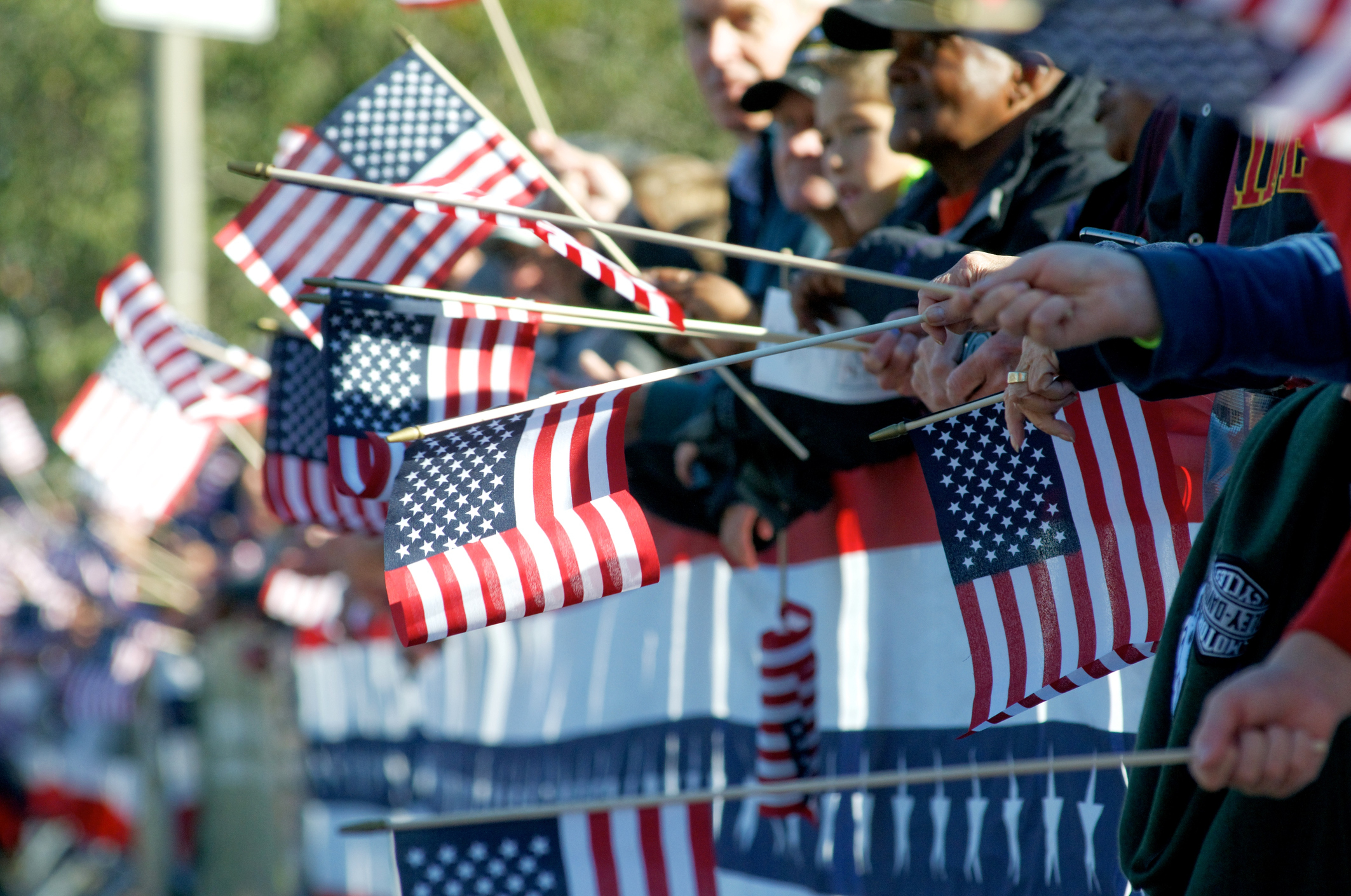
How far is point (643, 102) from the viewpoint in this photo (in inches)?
578

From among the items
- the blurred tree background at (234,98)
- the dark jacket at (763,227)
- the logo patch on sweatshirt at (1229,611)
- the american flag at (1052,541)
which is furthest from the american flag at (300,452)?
the blurred tree background at (234,98)

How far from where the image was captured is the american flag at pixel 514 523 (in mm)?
2754

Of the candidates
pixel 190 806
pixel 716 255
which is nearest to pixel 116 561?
pixel 190 806

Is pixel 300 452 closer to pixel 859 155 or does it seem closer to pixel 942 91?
pixel 859 155

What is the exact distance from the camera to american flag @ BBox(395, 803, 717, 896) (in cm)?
321

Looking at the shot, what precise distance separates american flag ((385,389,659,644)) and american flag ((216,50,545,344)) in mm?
1253

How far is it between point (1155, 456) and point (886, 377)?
587 millimetres

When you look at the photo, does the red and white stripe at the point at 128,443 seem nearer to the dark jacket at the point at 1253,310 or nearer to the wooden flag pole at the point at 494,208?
the wooden flag pole at the point at 494,208

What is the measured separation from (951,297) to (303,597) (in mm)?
6170

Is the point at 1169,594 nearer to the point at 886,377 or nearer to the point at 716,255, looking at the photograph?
the point at 886,377

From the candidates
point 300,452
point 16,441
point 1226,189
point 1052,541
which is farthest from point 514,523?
point 16,441

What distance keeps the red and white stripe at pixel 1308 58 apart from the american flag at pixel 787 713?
2489 millimetres

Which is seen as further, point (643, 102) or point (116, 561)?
point (643, 102)

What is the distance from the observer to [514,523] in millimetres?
2844
